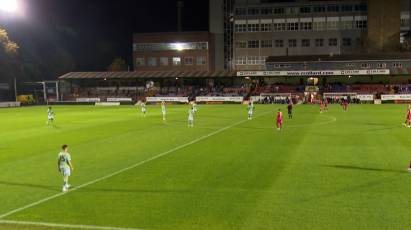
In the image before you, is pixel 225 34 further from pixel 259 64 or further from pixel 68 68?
pixel 68 68

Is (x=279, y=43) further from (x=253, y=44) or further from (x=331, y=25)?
(x=331, y=25)

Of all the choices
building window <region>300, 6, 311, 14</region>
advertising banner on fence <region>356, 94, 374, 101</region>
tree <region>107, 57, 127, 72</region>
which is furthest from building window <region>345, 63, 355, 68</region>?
tree <region>107, 57, 127, 72</region>

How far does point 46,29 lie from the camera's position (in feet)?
407

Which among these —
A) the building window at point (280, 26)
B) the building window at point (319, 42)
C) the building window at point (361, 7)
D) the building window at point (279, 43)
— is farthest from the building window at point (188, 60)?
the building window at point (361, 7)

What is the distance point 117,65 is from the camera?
137 meters

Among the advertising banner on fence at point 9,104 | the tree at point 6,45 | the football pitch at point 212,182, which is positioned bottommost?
the football pitch at point 212,182

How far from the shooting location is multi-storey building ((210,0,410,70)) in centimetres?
10625

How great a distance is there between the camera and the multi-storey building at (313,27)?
106m

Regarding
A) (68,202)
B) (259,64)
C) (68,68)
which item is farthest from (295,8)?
(68,202)

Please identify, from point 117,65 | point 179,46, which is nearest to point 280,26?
point 179,46

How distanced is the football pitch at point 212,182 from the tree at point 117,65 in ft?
355

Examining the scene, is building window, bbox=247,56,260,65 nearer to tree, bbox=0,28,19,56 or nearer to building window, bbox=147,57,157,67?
building window, bbox=147,57,157,67

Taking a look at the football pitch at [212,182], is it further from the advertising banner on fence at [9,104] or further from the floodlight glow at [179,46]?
the floodlight glow at [179,46]

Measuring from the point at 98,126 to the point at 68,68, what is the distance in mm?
97845
